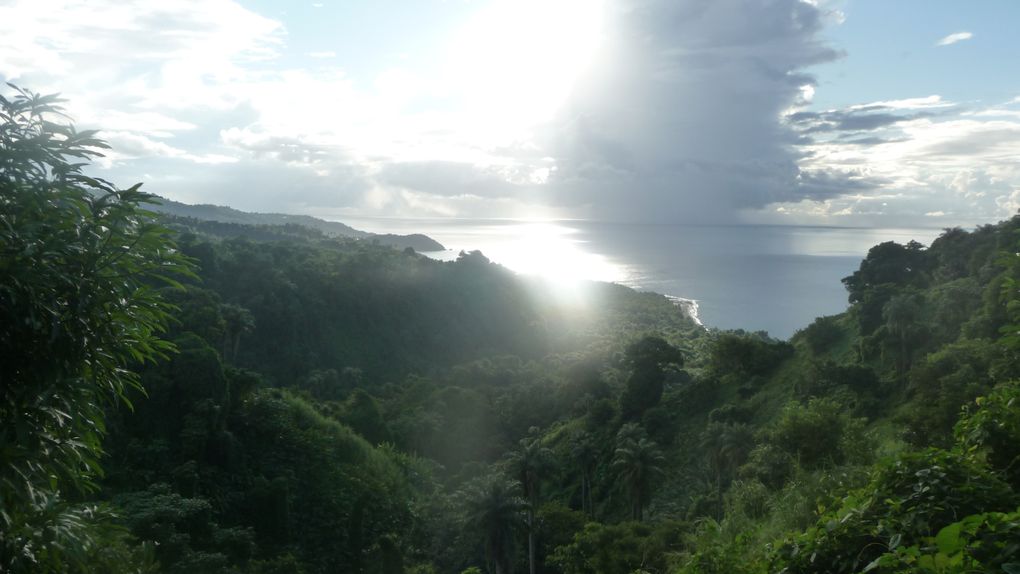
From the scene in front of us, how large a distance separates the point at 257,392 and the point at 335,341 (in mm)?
42115

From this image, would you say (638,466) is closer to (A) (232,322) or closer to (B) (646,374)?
(B) (646,374)

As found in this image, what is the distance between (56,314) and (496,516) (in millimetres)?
24388

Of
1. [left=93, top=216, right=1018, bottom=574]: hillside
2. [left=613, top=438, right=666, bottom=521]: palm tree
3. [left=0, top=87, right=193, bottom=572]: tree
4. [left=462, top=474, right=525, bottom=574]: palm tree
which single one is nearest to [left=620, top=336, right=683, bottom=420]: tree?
[left=93, top=216, right=1018, bottom=574]: hillside

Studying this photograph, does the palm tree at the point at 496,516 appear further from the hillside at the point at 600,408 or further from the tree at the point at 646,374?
the tree at the point at 646,374

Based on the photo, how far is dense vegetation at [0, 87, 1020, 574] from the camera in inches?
213

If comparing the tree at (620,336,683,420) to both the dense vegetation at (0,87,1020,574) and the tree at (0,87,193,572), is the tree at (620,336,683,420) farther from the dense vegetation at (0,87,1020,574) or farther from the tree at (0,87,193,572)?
the tree at (0,87,193,572)

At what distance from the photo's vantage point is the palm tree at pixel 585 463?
4109cm

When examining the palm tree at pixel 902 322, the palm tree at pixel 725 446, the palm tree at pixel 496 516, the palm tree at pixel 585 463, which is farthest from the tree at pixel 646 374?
the palm tree at pixel 496 516

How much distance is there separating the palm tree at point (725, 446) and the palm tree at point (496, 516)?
9.16m

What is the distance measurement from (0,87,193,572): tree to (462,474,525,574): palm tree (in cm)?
2262

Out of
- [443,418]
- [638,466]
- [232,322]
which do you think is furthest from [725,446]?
[232,322]

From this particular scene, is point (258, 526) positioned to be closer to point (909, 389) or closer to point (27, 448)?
point (27, 448)

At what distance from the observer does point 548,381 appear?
2625 inches

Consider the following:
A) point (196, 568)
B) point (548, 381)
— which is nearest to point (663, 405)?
point (548, 381)
